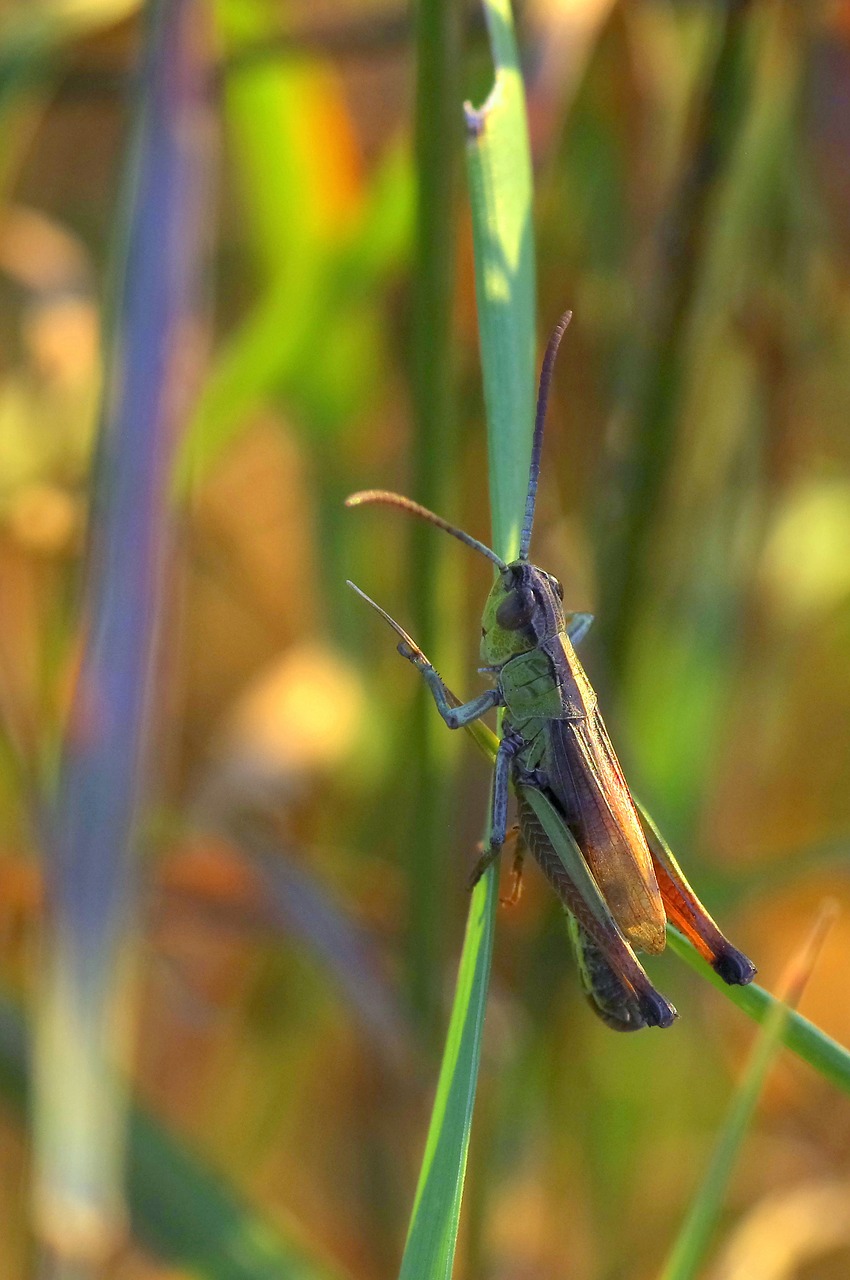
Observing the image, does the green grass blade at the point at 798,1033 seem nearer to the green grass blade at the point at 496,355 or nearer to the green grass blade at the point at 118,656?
the green grass blade at the point at 496,355

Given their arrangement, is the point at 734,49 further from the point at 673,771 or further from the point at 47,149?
the point at 47,149

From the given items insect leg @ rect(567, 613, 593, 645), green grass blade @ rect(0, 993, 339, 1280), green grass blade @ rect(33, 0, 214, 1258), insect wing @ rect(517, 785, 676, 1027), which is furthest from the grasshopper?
green grass blade @ rect(0, 993, 339, 1280)

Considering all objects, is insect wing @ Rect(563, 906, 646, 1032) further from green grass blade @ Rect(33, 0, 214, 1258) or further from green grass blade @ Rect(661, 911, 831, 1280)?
green grass blade @ Rect(33, 0, 214, 1258)

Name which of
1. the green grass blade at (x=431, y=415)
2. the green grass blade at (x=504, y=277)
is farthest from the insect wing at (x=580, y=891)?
the green grass blade at (x=504, y=277)

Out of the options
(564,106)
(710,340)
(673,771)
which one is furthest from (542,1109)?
(564,106)

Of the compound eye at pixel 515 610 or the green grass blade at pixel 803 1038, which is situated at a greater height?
the compound eye at pixel 515 610

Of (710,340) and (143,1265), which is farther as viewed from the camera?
(143,1265)
